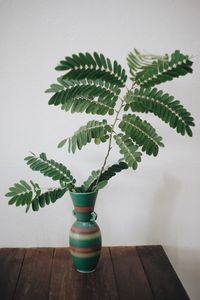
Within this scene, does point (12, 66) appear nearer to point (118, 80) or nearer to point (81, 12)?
point (81, 12)

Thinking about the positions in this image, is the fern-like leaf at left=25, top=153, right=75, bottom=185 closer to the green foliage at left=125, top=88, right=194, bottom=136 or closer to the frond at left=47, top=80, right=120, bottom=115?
the frond at left=47, top=80, right=120, bottom=115

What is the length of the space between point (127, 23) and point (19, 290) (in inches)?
51.8

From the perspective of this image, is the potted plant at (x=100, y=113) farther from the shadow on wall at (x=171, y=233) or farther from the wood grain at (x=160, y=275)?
the shadow on wall at (x=171, y=233)

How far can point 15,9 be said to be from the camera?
5.54ft

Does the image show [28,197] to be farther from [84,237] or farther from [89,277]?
[89,277]

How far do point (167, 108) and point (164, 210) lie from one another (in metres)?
0.71

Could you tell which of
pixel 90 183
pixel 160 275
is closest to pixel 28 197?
pixel 90 183

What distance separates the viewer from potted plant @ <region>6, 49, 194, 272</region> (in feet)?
4.19

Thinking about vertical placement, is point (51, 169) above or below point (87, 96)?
below

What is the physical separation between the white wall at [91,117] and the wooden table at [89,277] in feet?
0.48

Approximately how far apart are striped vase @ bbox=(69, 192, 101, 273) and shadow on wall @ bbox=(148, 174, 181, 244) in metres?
0.47

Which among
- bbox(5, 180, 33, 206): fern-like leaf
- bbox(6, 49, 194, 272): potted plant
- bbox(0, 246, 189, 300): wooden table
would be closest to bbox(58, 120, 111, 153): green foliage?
bbox(6, 49, 194, 272): potted plant

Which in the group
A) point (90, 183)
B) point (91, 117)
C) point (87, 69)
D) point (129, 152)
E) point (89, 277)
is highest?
point (87, 69)

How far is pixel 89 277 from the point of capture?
1.47 metres
